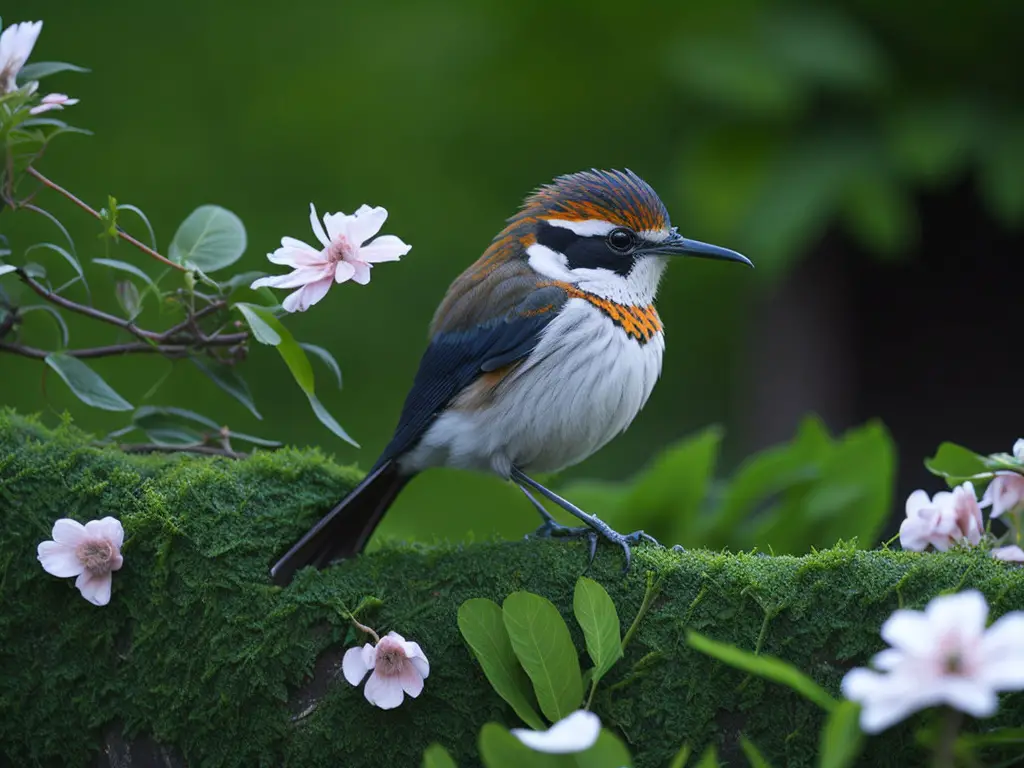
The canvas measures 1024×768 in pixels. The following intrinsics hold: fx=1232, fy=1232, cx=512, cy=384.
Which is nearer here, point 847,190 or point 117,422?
point 117,422

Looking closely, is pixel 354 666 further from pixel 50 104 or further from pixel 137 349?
pixel 50 104

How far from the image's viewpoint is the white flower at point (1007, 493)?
95.5 inches

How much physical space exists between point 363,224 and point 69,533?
2.64ft

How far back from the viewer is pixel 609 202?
9.47 ft

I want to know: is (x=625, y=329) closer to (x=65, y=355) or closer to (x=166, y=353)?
(x=166, y=353)

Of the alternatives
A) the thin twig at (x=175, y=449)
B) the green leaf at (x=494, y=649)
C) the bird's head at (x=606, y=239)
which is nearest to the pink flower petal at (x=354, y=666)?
the green leaf at (x=494, y=649)

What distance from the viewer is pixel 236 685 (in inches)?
91.4

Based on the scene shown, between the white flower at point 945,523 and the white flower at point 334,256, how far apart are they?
3.79 ft

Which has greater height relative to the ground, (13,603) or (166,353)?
(166,353)

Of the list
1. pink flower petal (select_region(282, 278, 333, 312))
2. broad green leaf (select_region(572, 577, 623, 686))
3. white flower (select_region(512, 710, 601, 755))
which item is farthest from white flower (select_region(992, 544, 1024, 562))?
pink flower petal (select_region(282, 278, 333, 312))

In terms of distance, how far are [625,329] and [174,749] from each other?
1301 mm

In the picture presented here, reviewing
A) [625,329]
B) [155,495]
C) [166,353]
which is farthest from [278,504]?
[625,329]

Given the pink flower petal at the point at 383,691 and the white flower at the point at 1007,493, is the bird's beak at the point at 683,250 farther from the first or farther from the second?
the pink flower petal at the point at 383,691

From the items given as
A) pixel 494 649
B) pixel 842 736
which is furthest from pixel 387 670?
pixel 842 736
